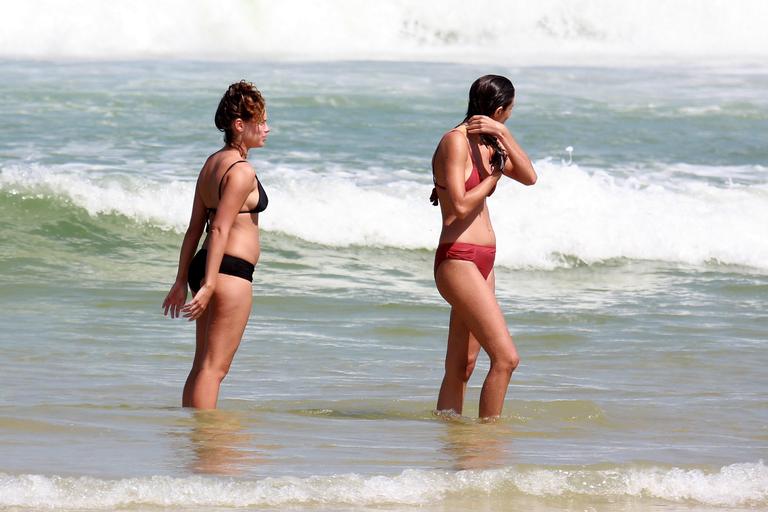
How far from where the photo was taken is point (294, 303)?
9.98 m

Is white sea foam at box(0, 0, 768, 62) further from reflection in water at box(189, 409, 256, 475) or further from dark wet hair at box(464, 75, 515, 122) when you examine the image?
dark wet hair at box(464, 75, 515, 122)

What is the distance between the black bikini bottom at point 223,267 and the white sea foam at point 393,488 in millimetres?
1011

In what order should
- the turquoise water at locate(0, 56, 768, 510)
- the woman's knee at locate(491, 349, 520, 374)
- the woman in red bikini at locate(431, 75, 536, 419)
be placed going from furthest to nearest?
the woman's knee at locate(491, 349, 520, 374)
the woman in red bikini at locate(431, 75, 536, 419)
the turquoise water at locate(0, 56, 768, 510)

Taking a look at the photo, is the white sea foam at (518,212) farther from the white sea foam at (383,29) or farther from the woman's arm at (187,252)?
the white sea foam at (383,29)

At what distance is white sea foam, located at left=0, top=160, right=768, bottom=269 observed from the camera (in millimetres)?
12984

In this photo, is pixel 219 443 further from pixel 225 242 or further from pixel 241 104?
pixel 241 104

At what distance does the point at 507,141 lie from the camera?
5.58m

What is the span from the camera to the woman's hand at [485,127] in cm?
555

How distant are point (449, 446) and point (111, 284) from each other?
5420 mm

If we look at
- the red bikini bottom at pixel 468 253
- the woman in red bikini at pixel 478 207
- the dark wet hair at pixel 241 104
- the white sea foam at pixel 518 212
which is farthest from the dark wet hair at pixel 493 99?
the white sea foam at pixel 518 212

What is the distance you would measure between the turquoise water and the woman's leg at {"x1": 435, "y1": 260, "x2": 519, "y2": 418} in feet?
1.21

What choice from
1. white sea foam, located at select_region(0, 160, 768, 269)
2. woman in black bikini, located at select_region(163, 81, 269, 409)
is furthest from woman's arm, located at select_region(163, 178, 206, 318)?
white sea foam, located at select_region(0, 160, 768, 269)

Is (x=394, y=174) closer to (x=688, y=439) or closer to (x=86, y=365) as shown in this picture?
(x=86, y=365)

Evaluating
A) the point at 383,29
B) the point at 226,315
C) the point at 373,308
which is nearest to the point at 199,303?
the point at 226,315
